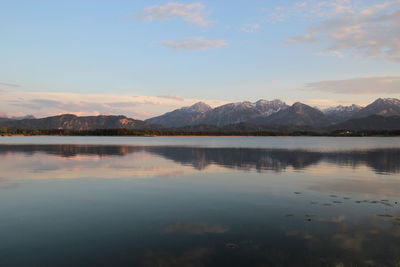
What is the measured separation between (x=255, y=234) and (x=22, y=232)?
14364 millimetres

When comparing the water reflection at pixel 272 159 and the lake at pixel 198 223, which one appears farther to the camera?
the water reflection at pixel 272 159

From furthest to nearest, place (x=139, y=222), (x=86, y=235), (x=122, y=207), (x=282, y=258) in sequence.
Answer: (x=122, y=207)
(x=139, y=222)
(x=86, y=235)
(x=282, y=258)

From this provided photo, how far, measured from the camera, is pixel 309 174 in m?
48.7

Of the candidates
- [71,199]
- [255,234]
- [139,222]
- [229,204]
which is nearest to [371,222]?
[255,234]

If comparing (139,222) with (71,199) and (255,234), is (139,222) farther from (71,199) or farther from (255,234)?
(71,199)

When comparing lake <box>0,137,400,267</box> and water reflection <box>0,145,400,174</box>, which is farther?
water reflection <box>0,145,400,174</box>

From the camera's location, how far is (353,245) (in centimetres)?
1764

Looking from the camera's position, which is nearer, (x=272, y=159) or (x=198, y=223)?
(x=198, y=223)

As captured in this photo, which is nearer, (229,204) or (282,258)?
(282,258)

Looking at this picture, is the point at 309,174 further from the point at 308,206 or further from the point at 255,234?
the point at 255,234

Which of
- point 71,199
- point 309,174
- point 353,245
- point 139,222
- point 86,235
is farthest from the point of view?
point 309,174

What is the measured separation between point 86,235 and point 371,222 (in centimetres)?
1905

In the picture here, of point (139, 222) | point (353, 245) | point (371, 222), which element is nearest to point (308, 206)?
point (371, 222)

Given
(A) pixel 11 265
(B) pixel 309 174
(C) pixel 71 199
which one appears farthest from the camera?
(B) pixel 309 174
